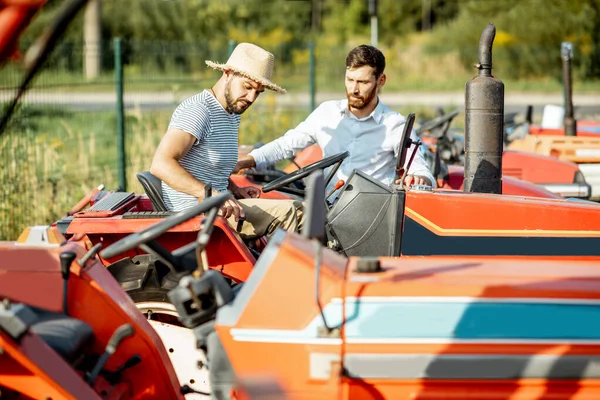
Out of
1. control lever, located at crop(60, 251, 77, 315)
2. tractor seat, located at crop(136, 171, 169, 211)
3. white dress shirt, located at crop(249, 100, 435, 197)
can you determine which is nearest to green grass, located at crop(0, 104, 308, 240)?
white dress shirt, located at crop(249, 100, 435, 197)

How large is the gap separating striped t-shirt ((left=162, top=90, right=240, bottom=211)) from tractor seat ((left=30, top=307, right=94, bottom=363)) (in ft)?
5.00

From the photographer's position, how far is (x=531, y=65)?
91.4ft

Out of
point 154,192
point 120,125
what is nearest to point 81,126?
point 120,125

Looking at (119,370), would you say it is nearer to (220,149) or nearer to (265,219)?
(265,219)

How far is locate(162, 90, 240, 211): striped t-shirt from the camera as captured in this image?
4.44 metres

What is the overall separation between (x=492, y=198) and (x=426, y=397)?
66.5 inches

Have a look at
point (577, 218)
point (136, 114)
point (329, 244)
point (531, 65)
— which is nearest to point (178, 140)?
point (329, 244)

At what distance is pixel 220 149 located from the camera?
4.66m

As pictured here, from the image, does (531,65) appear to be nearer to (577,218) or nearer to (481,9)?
(481,9)

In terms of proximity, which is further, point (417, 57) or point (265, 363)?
point (417, 57)

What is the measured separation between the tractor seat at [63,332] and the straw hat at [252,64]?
2.04m

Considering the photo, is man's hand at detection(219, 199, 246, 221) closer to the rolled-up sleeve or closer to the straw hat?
the straw hat

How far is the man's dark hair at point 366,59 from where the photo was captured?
16.5 ft

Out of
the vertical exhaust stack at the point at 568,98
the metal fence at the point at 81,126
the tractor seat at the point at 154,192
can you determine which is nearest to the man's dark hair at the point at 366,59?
the tractor seat at the point at 154,192
